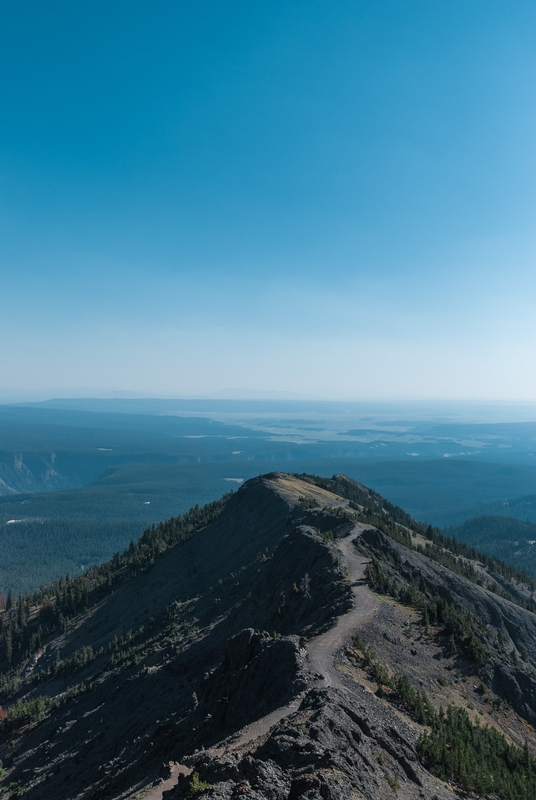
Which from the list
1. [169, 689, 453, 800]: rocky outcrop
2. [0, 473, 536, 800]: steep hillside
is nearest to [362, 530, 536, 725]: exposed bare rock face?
[0, 473, 536, 800]: steep hillside

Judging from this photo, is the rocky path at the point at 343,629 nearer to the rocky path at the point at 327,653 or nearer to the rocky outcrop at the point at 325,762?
the rocky path at the point at 327,653

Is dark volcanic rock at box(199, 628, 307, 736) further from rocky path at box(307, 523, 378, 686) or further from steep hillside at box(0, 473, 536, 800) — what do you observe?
rocky path at box(307, 523, 378, 686)

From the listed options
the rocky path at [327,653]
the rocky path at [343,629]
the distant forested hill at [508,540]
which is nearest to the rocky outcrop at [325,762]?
the rocky path at [327,653]

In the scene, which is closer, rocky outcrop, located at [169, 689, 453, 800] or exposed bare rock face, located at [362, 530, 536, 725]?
rocky outcrop, located at [169, 689, 453, 800]

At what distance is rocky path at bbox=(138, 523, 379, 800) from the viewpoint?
20141mm

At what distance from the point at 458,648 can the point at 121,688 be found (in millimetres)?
30145

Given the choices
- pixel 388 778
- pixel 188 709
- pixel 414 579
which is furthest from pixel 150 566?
pixel 388 778

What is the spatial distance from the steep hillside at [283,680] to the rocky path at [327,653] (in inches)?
5.2

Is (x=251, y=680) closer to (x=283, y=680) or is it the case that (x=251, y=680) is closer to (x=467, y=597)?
(x=283, y=680)

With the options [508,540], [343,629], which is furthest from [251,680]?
[508,540]

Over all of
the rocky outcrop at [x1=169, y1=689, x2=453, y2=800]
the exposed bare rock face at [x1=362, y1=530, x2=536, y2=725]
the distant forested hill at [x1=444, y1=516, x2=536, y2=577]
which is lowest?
the distant forested hill at [x1=444, y1=516, x2=536, y2=577]

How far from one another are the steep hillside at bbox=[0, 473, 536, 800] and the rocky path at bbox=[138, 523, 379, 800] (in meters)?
0.13

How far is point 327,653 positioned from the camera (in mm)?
28797

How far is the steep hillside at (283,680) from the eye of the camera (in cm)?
1869
